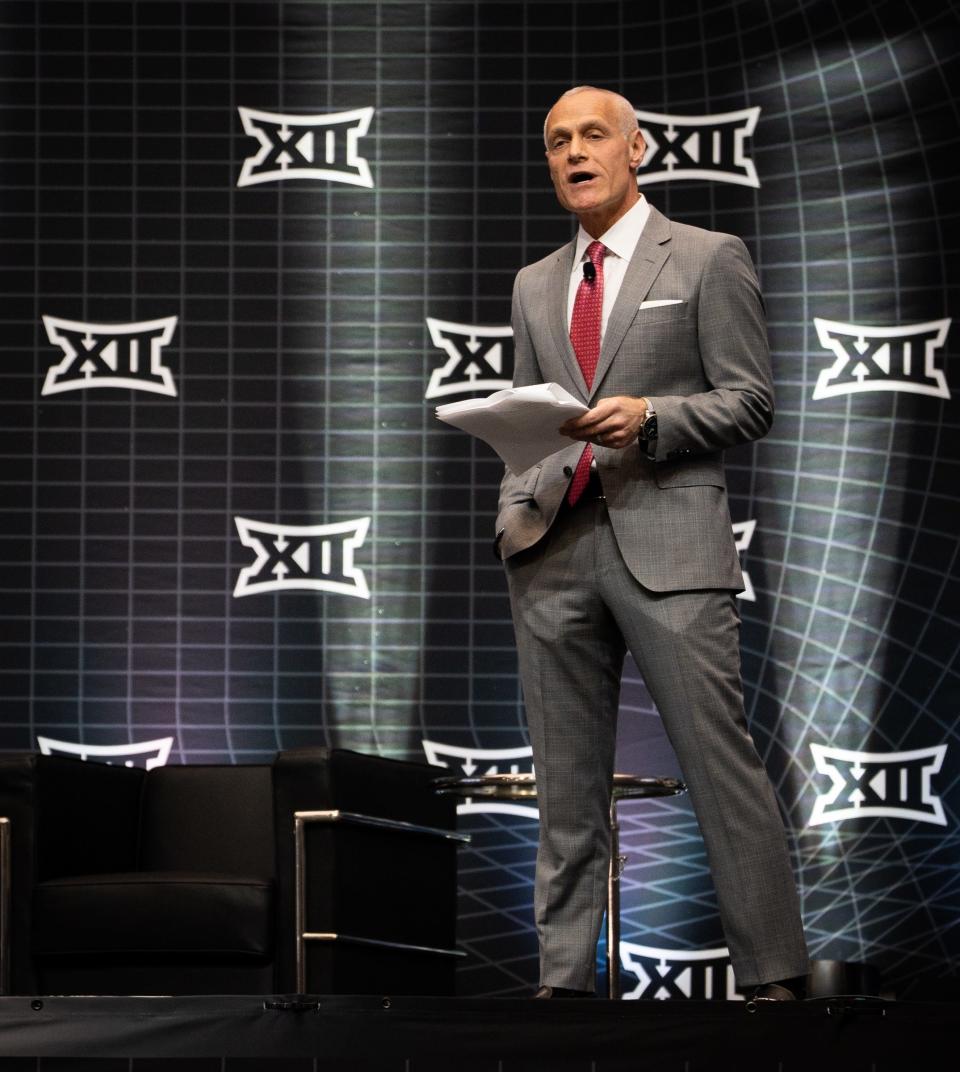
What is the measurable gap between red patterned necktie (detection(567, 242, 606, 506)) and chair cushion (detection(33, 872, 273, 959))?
1642 mm

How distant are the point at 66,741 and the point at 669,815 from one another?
1714 mm

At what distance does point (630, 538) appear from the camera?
8.21 ft

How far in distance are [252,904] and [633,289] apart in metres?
1.87

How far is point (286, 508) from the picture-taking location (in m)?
4.65

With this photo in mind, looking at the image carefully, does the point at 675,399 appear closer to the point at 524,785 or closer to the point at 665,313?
the point at 665,313

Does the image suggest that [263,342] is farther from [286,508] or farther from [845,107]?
[845,107]

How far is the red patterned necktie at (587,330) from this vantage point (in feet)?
8.45

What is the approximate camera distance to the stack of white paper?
7.57 ft

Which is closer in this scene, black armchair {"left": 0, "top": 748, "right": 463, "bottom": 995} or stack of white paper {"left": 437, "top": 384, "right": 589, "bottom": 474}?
stack of white paper {"left": 437, "top": 384, "right": 589, "bottom": 474}

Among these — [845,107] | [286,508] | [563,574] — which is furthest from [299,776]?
[845,107]

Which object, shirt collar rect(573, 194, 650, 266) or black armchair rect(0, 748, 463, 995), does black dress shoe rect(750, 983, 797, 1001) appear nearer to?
shirt collar rect(573, 194, 650, 266)

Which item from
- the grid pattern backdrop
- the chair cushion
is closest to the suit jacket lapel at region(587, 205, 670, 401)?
the chair cushion

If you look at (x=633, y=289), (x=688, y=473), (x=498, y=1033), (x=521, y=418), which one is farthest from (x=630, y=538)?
(x=498, y=1033)

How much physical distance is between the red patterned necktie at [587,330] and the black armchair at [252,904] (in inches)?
55.1
